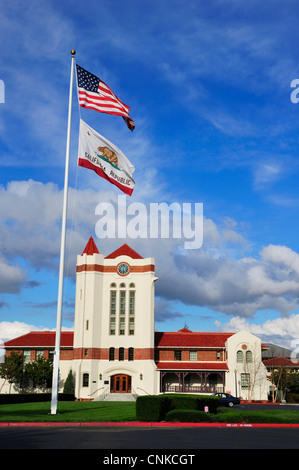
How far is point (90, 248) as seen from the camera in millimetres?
60156

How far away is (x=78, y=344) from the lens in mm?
56281

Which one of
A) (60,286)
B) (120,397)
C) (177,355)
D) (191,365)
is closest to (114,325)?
(120,397)

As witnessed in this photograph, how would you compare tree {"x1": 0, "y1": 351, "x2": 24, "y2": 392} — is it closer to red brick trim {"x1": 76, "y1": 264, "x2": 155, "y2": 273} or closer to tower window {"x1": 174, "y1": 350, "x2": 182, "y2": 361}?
red brick trim {"x1": 76, "y1": 264, "x2": 155, "y2": 273}

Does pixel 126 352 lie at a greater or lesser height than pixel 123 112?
lesser

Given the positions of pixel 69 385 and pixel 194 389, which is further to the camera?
pixel 194 389

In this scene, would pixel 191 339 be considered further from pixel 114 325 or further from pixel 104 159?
pixel 104 159

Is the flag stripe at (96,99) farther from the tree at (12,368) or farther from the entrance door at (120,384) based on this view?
the tree at (12,368)

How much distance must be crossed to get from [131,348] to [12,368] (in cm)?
1421

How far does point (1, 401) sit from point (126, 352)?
17.3 m

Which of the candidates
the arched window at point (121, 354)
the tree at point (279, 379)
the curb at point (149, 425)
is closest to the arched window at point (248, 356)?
the tree at point (279, 379)

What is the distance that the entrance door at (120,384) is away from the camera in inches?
2205

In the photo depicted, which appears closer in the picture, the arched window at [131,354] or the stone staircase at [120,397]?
the stone staircase at [120,397]
